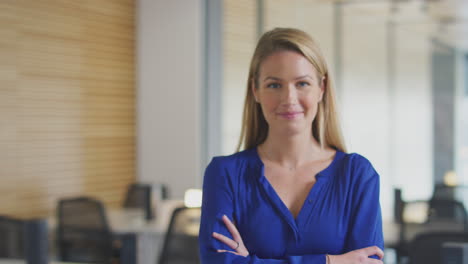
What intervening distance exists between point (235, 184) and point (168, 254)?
5.71ft

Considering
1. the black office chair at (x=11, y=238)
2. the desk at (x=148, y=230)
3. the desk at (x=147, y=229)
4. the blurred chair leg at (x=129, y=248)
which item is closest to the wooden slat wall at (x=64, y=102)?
the desk at (x=147, y=229)

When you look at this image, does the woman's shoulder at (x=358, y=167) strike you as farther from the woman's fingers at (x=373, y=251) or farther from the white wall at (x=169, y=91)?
the white wall at (x=169, y=91)

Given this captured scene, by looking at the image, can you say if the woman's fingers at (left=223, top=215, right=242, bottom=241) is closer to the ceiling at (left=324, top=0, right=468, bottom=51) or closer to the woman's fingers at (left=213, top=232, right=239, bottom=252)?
the woman's fingers at (left=213, top=232, right=239, bottom=252)

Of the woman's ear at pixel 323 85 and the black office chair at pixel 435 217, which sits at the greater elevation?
the woman's ear at pixel 323 85

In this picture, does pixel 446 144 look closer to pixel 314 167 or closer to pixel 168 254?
pixel 168 254

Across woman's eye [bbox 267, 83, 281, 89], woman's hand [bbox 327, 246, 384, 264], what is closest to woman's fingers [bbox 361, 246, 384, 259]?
woman's hand [bbox 327, 246, 384, 264]

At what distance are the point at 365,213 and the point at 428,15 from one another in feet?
13.1

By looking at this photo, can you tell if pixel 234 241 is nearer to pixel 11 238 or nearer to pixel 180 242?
pixel 180 242

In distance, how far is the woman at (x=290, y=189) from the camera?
1.73 metres

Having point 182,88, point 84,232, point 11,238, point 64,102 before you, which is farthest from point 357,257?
point 182,88

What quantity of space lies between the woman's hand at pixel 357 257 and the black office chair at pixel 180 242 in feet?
5.73

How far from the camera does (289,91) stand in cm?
174

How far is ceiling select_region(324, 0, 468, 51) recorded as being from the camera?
5.19 metres

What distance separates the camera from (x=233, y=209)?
181 cm
